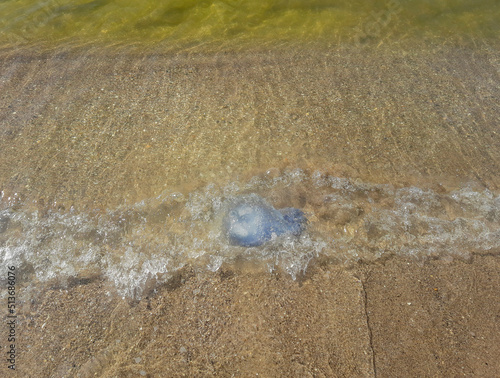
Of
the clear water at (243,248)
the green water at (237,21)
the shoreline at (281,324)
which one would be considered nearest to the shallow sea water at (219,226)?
the clear water at (243,248)

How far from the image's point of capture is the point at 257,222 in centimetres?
274

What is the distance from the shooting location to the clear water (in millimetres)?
2539

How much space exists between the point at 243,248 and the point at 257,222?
0.73 feet

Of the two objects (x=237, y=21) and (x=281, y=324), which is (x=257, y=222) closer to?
(x=281, y=324)

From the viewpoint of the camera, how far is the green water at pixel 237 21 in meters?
4.75

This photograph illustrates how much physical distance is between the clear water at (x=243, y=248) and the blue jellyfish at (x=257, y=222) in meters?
0.05

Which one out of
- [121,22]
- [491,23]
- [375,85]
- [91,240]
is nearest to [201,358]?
[91,240]

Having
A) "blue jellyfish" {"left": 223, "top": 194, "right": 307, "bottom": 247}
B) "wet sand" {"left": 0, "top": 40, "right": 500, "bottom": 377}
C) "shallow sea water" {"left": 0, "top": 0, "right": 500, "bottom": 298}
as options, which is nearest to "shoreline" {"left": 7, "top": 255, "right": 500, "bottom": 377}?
"wet sand" {"left": 0, "top": 40, "right": 500, "bottom": 377}

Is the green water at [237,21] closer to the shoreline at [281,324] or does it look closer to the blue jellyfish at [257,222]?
the blue jellyfish at [257,222]

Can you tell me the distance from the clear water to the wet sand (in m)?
0.09

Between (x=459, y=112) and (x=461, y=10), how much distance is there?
252 cm

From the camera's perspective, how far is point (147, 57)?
441 cm

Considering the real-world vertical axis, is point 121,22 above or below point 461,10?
→ above

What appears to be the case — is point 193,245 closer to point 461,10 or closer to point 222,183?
point 222,183
